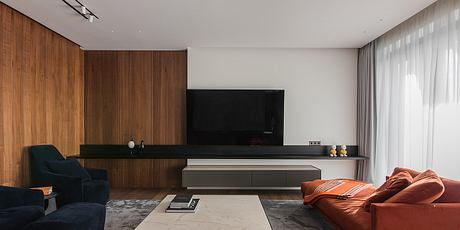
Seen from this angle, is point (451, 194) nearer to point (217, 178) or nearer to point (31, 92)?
point (217, 178)

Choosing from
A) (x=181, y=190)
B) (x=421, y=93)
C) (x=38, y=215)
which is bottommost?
(x=181, y=190)

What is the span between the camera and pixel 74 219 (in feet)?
8.89

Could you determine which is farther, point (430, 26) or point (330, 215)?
point (430, 26)

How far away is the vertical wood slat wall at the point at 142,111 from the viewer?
6.37 metres

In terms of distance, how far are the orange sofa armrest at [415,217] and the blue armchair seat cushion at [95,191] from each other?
3296mm

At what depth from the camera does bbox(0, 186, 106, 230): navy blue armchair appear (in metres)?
2.58

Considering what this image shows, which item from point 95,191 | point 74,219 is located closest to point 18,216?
point 74,219

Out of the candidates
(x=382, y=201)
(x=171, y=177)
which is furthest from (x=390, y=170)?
(x=171, y=177)

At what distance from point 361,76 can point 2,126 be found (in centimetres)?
537

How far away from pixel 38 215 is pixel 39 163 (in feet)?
5.93

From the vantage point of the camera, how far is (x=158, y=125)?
21.0 feet

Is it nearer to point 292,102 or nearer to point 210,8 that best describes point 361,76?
point 292,102

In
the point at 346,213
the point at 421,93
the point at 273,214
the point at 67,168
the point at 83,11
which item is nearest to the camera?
the point at 346,213

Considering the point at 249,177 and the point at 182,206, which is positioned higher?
the point at 182,206
